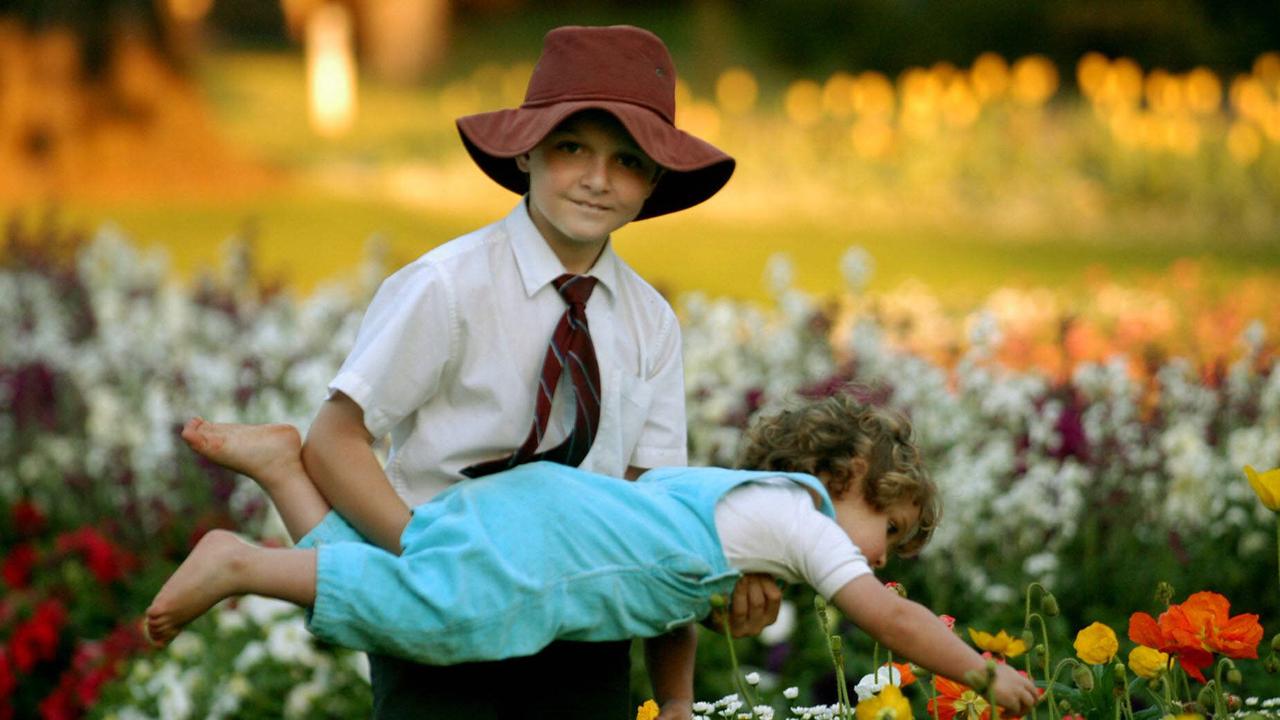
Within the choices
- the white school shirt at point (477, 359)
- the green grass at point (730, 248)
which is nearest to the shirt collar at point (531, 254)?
the white school shirt at point (477, 359)

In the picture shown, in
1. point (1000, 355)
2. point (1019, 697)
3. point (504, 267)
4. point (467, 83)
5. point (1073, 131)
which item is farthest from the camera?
point (467, 83)

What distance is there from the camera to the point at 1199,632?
2.12 meters

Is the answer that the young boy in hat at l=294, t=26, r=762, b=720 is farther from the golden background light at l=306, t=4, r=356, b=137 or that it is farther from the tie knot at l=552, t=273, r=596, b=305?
the golden background light at l=306, t=4, r=356, b=137

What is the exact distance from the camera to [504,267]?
231cm

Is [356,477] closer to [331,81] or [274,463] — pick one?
[274,463]

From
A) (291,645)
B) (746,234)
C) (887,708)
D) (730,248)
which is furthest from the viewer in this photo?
(746,234)

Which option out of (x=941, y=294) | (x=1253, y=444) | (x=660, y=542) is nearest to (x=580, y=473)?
(x=660, y=542)

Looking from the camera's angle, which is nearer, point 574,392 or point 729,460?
point 574,392

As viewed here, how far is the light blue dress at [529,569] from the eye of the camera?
6.77 feet

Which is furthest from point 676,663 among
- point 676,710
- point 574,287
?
point 574,287

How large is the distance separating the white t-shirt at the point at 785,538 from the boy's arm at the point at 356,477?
443 mm

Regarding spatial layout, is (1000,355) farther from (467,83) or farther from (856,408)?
(467,83)

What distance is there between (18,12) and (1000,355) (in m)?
9.50

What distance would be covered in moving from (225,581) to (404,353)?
378 mm
